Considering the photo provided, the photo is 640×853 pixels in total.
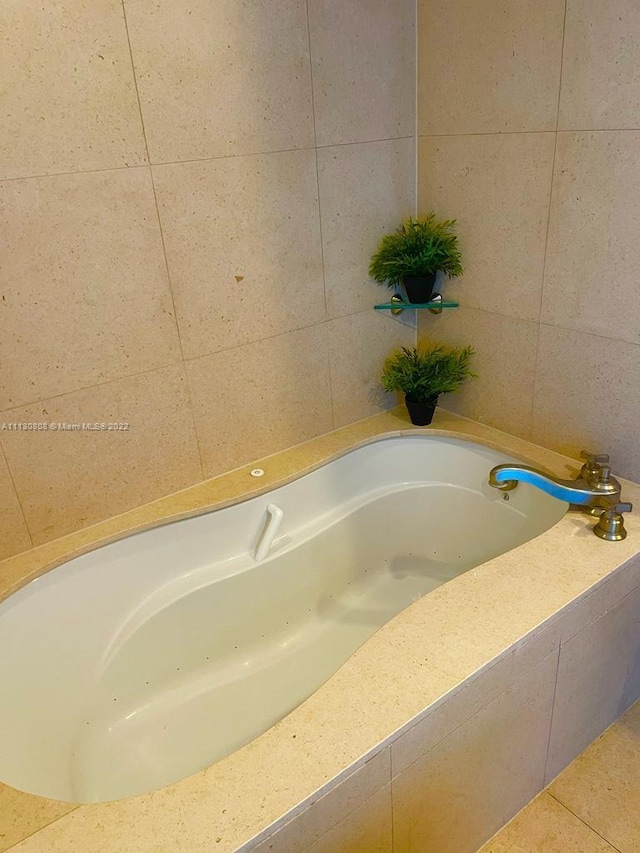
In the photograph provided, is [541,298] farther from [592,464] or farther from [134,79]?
[134,79]

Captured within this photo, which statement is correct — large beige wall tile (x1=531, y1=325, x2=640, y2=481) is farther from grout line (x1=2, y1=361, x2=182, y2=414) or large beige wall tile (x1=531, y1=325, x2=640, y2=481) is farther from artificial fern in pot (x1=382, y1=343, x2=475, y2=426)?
grout line (x1=2, y1=361, x2=182, y2=414)

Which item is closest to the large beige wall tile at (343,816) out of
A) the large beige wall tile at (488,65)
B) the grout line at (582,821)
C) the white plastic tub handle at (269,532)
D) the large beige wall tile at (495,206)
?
the grout line at (582,821)

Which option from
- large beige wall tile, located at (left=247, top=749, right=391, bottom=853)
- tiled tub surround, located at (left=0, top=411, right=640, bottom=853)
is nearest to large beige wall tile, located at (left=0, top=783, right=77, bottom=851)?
tiled tub surround, located at (left=0, top=411, right=640, bottom=853)

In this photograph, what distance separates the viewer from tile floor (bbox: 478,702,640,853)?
1271 millimetres

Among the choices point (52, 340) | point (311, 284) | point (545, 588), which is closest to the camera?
point (545, 588)

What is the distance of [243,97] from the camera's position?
53.6 inches

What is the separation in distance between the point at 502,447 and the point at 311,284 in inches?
25.5

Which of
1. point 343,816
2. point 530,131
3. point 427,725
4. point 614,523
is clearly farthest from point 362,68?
point 343,816

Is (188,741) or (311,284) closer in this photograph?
(188,741)

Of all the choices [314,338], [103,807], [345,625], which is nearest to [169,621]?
[345,625]

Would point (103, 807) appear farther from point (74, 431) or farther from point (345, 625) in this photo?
point (345, 625)

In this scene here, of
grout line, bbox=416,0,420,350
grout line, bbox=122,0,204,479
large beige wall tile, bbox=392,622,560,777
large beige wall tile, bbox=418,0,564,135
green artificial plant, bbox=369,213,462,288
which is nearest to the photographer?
large beige wall tile, bbox=392,622,560,777

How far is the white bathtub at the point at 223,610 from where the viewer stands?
130cm

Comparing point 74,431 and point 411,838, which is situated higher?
point 74,431
